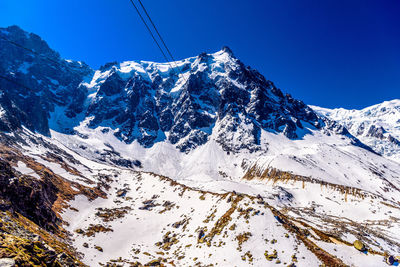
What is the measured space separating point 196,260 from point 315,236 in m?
18.4

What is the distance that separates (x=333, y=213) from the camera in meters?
114

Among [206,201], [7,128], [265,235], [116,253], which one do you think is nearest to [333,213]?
[206,201]

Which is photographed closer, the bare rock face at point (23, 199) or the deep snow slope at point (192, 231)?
the deep snow slope at point (192, 231)

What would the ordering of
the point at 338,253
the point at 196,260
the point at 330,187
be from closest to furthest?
the point at 338,253, the point at 196,260, the point at 330,187

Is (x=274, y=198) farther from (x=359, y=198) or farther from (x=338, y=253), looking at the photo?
(x=338, y=253)

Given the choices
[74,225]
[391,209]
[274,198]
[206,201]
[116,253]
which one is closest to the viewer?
[116,253]

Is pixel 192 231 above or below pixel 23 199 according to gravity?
below

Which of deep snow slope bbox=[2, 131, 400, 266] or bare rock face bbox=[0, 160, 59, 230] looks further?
bare rock face bbox=[0, 160, 59, 230]

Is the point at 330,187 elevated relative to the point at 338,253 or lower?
elevated

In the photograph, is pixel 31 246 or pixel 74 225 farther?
pixel 74 225

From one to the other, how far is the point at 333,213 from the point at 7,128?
193 metres

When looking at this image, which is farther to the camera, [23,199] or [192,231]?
[192,231]

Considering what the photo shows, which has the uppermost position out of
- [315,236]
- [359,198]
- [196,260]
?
[359,198]

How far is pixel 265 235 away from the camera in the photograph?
30062 millimetres
